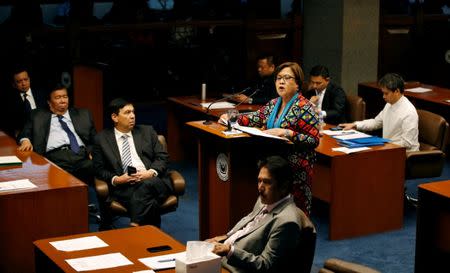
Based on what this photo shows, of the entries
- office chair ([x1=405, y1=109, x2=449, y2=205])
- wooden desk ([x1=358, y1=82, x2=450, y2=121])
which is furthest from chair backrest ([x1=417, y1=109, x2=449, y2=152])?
wooden desk ([x1=358, y1=82, x2=450, y2=121])

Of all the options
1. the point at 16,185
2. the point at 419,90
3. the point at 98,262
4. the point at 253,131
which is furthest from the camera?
the point at 419,90

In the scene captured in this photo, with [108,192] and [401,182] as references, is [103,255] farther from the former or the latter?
[401,182]

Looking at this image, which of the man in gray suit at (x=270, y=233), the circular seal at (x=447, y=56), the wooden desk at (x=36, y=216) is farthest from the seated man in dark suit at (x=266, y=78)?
the man in gray suit at (x=270, y=233)

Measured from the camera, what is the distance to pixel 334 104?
8.62 m

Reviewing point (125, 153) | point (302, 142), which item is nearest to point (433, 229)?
point (302, 142)

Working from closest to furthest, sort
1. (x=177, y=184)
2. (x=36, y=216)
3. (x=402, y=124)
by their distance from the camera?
(x=36, y=216)
(x=177, y=184)
(x=402, y=124)

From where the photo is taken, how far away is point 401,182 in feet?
24.5

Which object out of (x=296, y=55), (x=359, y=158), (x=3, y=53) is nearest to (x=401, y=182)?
(x=359, y=158)

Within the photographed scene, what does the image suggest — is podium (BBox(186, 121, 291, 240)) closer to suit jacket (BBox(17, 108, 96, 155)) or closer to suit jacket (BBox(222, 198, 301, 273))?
suit jacket (BBox(222, 198, 301, 273))

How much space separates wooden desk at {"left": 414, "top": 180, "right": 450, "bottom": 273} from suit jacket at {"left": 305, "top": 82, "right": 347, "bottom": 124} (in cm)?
248

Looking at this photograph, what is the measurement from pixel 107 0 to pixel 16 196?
5.31 m

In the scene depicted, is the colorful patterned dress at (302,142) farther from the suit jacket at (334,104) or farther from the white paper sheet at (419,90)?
the white paper sheet at (419,90)

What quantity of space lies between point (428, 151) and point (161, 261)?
12.8 ft

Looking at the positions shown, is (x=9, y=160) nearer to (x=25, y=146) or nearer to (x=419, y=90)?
(x=25, y=146)
